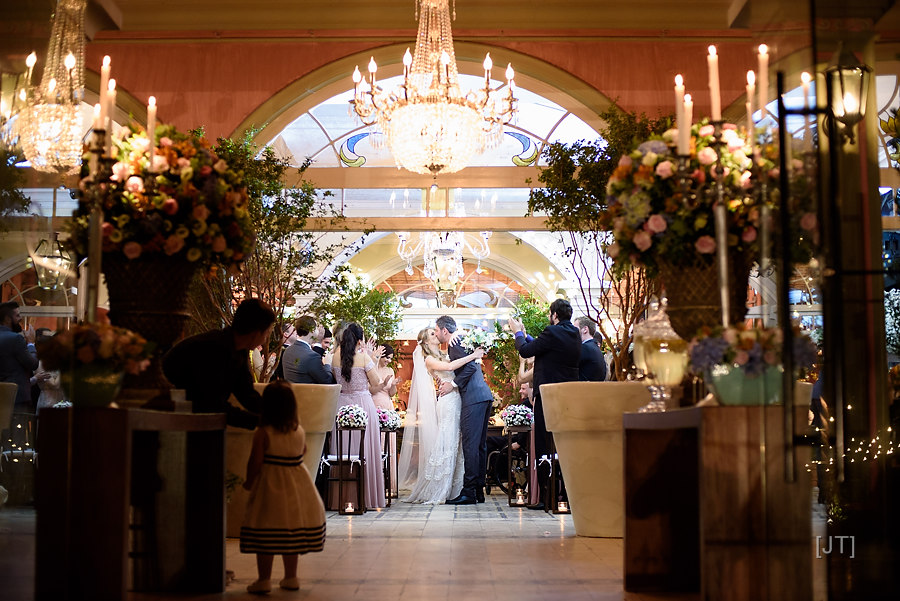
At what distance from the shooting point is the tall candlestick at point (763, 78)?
2.92 metres

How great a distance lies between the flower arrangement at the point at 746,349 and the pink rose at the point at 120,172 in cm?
217

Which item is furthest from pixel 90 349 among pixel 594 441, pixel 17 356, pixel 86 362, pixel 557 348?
pixel 557 348

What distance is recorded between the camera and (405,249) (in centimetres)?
1955

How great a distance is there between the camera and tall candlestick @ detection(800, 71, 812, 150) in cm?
264

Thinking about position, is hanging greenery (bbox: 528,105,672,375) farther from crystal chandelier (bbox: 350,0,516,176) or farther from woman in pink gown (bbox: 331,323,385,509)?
woman in pink gown (bbox: 331,323,385,509)

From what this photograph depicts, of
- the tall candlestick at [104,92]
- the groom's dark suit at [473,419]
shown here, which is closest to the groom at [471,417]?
the groom's dark suit at [473,419]

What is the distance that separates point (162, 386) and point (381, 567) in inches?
51.9

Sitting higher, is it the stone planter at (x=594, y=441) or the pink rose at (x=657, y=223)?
the pink rose at (x=657, y=223)

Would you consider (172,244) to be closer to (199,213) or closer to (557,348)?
(199,213)

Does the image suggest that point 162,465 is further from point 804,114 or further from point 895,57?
point 895,57

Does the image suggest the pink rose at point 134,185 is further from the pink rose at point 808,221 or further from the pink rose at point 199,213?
the pink rose at point 808,221

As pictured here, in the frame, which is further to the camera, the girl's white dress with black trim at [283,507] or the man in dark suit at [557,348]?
the man in dark suit at [557,348]

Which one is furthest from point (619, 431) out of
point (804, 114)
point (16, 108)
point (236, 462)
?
point (16, 108)

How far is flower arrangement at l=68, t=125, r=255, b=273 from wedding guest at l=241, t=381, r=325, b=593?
0.66 meters
